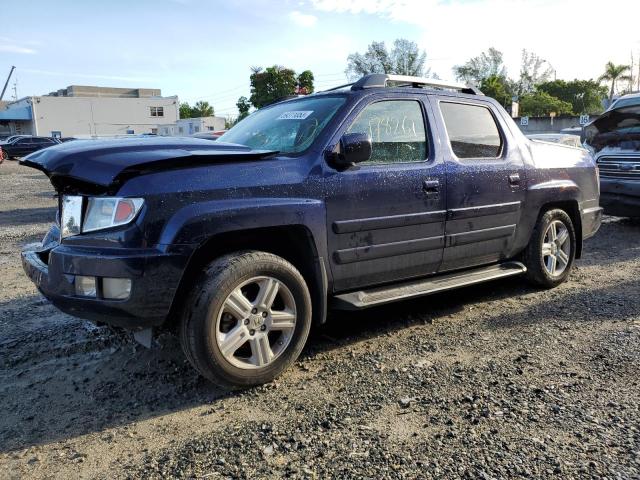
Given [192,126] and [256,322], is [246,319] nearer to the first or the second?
[256,322]

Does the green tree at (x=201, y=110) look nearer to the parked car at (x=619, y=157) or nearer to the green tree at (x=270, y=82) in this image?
the green tree at (x=270, y=82)

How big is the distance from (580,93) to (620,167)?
→ 200 ft

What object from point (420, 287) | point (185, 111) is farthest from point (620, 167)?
point (185, 111)

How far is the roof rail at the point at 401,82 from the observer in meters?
4.09

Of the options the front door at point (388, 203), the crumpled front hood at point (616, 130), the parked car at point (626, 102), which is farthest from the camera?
the parked car at point (626, 102)

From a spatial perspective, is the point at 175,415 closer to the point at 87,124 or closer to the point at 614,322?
the point at 614,322

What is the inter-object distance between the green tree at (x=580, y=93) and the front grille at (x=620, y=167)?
58916mm

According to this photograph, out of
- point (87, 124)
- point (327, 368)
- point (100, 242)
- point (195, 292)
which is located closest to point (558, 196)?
point (327, 368)

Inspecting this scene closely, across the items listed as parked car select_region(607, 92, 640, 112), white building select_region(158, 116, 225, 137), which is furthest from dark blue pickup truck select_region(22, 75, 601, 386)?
white building select_region(158, 116, 225, 137)

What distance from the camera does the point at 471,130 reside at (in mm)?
4570

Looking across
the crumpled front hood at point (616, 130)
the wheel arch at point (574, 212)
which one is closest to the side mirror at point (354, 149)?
the wheel arch at point (574, 212)

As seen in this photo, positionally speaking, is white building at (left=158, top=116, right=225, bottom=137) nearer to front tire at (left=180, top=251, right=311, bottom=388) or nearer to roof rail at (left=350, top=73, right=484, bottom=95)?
roof rail at (left=350, top=73, right=484, bottom=95)

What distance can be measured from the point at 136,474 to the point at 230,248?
1371mm

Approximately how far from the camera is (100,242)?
2959 mm
